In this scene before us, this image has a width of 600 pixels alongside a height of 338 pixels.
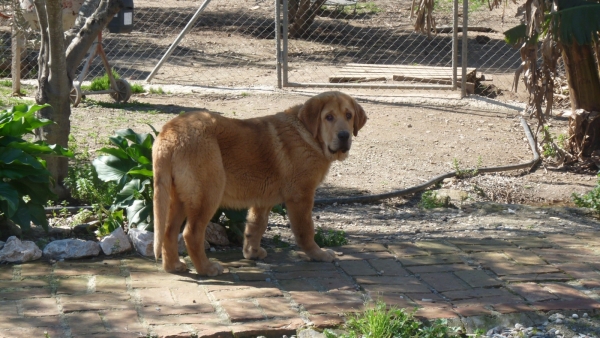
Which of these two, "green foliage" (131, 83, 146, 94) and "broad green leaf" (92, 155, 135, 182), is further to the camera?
"green foliage" (131, 83, 146, 94)

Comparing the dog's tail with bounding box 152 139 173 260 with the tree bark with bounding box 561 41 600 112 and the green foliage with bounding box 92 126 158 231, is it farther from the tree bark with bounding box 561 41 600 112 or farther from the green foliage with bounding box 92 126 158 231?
the tree bark with bounding box 561 41 600 112

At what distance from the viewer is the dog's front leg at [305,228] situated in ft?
18.4

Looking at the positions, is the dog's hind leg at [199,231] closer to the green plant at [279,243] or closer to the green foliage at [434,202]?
the green plant at [279,243]

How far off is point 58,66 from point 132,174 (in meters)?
1.32

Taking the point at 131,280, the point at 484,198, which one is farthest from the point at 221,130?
the point at 484,198

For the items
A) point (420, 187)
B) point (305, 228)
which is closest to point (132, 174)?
point (305, 228)

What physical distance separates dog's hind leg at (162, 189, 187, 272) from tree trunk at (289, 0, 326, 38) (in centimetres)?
1309

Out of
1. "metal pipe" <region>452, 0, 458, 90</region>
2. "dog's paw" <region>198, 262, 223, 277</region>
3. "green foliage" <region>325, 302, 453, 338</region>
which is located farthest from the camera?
"metal pipe" <region>452, 0, 458, 90</region>

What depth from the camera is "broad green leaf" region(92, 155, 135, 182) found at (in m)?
6.01

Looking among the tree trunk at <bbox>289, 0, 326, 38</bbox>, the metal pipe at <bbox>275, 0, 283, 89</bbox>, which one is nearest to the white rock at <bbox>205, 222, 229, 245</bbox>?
the metal pipe at <bbox>275, 0, 283, 89</bbox>

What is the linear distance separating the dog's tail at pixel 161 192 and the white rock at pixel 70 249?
31.5 inches

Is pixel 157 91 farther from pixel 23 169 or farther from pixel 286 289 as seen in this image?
pixel 286 289

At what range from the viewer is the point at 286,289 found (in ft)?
16.8

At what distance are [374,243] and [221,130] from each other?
5.60 feet
